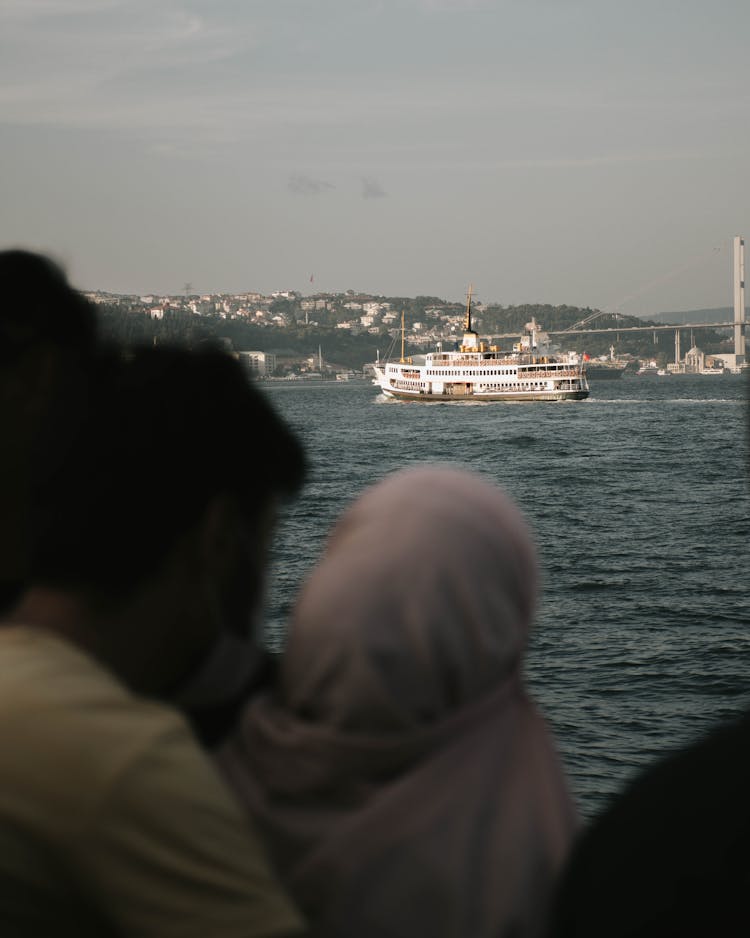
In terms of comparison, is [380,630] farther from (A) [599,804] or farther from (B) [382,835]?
(A) [599,804]

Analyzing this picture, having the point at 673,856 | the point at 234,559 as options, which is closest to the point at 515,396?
the point at 234,559

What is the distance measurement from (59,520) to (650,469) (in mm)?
36853

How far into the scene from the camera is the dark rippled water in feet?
35.5

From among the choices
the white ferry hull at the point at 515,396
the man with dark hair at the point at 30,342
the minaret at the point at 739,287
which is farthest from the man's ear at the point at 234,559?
the minaret at the point at 739,287

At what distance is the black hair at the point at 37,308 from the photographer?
59.7 inches

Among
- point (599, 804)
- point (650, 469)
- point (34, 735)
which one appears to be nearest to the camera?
point (34, 735)

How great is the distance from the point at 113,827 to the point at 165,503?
0.23 meters

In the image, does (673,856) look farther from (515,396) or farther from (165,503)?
(515,396)

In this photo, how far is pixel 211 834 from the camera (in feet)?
2.41

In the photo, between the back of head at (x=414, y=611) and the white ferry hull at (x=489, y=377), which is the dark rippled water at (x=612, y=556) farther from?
the white ferry hull at (x=489, y=377)

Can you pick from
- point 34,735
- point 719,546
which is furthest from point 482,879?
point 719,546

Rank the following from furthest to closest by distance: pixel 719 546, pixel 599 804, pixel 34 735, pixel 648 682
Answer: pixel 719 546
pixel 648 682
pixel 599 804
pixel 34 735

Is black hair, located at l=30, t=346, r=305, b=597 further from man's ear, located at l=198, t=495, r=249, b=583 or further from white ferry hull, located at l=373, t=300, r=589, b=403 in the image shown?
white ferry hull, located at l=373, t=300, r=589, b=403

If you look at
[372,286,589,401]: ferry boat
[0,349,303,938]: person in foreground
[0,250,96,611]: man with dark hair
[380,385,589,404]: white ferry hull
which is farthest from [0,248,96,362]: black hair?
[380,385,589,404]: white ferry hull
